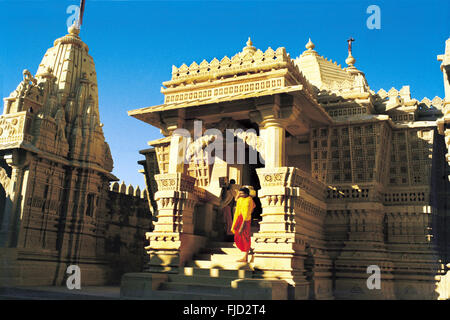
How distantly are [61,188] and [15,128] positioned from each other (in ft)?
9.12

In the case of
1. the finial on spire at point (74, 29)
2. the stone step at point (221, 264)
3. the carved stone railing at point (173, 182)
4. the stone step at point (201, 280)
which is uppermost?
the finial on spire at point (74, 29)

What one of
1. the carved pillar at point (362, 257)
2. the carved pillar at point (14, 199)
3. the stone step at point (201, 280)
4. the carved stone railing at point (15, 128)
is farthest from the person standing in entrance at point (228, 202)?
the carved stone railing at point (15, 128)

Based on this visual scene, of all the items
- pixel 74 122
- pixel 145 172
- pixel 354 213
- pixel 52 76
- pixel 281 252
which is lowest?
pixel 281 252

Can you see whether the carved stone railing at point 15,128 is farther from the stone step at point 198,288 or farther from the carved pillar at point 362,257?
the carved pillar at point 362,257

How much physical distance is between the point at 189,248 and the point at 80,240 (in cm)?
599

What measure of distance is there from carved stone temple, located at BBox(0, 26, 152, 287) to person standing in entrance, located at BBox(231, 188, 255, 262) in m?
7.55

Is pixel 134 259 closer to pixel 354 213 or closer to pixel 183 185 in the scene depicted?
pixel 183 185

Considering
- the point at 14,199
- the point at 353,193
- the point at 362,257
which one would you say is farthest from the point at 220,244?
the point at 14,199

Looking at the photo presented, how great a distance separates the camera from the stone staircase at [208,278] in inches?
412

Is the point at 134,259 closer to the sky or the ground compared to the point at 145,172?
closer to the ground

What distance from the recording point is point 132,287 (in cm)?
1145

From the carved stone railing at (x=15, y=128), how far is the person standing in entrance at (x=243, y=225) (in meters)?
8.63

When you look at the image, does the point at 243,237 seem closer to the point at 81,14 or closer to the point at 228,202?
the point at 228,202
